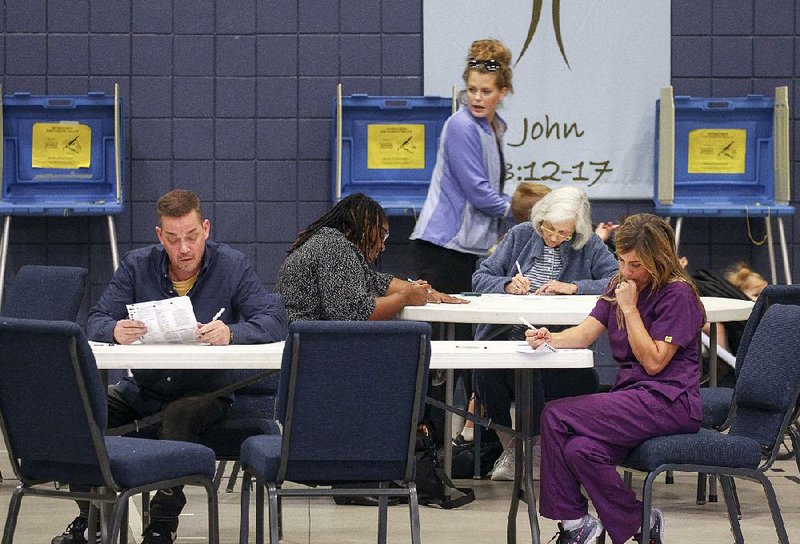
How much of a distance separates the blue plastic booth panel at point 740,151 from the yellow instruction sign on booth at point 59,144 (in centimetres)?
307

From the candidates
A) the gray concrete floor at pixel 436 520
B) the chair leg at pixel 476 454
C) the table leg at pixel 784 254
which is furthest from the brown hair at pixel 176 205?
the table leg at pixel 784 254

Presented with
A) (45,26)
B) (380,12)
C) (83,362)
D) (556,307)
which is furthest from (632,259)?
(45,26)

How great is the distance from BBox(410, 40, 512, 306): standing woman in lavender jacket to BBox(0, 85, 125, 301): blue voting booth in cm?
196

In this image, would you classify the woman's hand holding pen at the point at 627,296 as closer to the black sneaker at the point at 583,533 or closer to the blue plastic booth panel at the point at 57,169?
the black sneaker at the point at 583,533

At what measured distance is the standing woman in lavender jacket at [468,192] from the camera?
526 cm

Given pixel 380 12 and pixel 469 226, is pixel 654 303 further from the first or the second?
pixel 380 12

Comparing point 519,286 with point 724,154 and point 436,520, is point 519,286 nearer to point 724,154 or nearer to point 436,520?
point 436,520

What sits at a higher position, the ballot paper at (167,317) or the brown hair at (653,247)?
the brown hair at (653,247)

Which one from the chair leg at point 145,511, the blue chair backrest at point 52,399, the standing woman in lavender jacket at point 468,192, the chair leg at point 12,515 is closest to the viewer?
the blue chair backrest at point 52,399

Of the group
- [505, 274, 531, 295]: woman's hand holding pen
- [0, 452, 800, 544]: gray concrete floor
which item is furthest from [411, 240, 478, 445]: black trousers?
[0, 452, 800, 544]: gray concrete floor

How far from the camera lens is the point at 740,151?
6566mm

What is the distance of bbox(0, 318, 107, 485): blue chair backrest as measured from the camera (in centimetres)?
283

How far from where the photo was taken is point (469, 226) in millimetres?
5305

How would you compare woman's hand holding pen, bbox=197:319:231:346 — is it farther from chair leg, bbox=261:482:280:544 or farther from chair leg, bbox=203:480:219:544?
chair leg, bbox=261:482:280:544
